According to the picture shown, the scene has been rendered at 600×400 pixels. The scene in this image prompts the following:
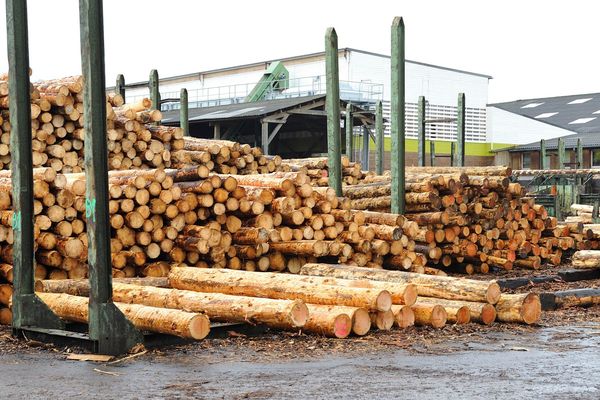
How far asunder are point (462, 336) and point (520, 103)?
59.6m

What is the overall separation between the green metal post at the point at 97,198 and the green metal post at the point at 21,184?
50.7 inches

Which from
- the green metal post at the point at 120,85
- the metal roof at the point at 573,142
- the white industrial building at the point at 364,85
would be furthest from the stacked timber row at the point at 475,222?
the metal roof at the point at 573,142

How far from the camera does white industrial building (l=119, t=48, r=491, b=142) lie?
4750 cm

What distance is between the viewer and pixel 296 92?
4553 cm

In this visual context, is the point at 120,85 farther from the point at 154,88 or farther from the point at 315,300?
the point at 315,300

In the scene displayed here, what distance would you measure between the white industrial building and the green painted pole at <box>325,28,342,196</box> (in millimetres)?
25986

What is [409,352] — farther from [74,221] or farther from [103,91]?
[74,221]

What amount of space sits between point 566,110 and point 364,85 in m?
18.8

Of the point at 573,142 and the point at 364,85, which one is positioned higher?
the point at 364,85

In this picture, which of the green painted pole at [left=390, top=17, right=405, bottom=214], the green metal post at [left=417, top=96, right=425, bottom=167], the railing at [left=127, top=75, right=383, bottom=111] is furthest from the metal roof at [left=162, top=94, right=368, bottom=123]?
the green painted pole at [left=390, top=17, right=405, bottom=214]

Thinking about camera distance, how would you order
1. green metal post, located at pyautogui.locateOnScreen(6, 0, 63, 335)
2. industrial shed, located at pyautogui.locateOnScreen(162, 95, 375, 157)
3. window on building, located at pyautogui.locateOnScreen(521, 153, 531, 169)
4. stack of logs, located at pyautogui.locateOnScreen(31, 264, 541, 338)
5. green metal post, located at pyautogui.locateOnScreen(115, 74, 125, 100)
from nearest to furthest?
stack of logs, located at pyautogui.locateOnScreen(31, 264, 541, 338), green metal post, located at pyautogui.locateOnScreen(6, 0, 63, 335), green metal post, located at pyautogui.locateOnScreen(115, 74, 125, 100), industrial shed, located at pyautogui.locateOnScreen(162, 95, 375, 157), window on building, located at pyautogui.locateOnScreen(521, 153, 531, 169)

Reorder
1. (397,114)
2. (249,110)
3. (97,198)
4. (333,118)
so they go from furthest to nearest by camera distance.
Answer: (249,110), (397,114), (333,118), (97,198)

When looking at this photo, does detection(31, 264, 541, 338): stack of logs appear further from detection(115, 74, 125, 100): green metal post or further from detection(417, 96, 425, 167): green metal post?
detection(417, 96, 425, 167): green metal post

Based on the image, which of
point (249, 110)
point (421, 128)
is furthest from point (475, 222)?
point (249, 110)
